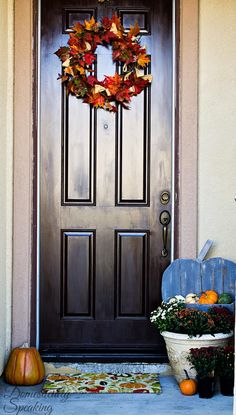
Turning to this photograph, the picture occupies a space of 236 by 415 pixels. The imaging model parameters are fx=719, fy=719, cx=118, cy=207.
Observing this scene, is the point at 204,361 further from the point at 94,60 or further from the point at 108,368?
the point at 94,60

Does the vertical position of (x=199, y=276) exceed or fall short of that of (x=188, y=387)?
it exceeds it

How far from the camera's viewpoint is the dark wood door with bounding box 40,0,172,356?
496 centimetres

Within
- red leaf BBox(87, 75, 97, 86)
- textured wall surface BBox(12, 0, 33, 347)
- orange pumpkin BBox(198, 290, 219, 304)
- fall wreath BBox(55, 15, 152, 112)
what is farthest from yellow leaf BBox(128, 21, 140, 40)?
orange pumpkin BBox(198, 290, 219, 304)

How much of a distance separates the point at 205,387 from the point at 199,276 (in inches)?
30.9

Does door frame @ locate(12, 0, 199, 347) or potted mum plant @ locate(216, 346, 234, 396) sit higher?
door frame @ locate(12, 0, 199, 347)

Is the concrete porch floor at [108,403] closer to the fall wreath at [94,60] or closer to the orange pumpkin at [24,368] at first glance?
the orange pumpkin at [24,368]

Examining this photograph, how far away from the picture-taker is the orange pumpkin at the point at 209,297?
4648 millimetres

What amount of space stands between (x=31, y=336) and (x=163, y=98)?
1.86 meters

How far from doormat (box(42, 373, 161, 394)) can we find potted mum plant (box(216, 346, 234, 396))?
1.32 ft

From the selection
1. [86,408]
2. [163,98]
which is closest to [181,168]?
[163,98]

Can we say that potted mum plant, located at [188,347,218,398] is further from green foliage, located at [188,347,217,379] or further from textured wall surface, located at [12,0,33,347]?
textured wall surface, located at [12,0,33,347]

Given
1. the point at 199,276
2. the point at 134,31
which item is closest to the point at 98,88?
the point at 134,31

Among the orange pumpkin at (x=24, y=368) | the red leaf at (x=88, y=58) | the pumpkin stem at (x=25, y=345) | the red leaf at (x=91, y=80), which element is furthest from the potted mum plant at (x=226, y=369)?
the red leaf at (x=88, y=58)

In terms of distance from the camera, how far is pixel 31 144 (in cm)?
484
